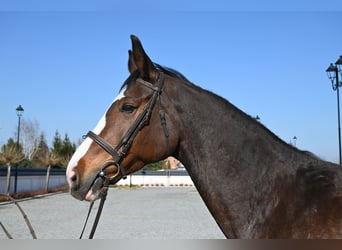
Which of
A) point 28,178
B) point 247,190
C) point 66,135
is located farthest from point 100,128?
point 66,135

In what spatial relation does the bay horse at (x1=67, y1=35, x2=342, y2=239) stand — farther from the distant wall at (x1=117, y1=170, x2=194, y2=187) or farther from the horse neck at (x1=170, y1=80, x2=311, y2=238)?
the distant wall at (x1=117, y1=170, x2=194, y2=187)

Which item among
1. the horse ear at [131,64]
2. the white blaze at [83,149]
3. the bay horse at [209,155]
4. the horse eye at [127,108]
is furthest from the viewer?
the horse ear at [131,64]

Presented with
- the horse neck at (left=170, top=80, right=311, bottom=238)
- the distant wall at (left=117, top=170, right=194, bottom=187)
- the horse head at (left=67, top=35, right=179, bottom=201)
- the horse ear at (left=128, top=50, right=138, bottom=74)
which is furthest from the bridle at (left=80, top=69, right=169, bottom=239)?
the distant wall at (left=117, top=170, right=194, bottom=187)

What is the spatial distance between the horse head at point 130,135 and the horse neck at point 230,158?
0.13 m

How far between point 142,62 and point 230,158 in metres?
0.98

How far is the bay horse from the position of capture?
2.54 metres

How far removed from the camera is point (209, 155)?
2795 mm

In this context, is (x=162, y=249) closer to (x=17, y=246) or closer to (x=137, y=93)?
(x=17, y=246)

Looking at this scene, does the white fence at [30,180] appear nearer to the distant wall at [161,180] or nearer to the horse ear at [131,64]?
the distant wall at [161,180]

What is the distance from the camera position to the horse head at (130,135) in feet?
9.14

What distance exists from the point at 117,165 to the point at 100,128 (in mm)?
303

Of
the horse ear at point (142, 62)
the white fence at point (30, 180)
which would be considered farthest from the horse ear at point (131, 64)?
the white fence at point (30, 180)

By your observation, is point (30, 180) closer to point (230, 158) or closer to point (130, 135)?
point (130, 135)

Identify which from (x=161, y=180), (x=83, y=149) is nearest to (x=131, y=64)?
(x=83, y=149)
